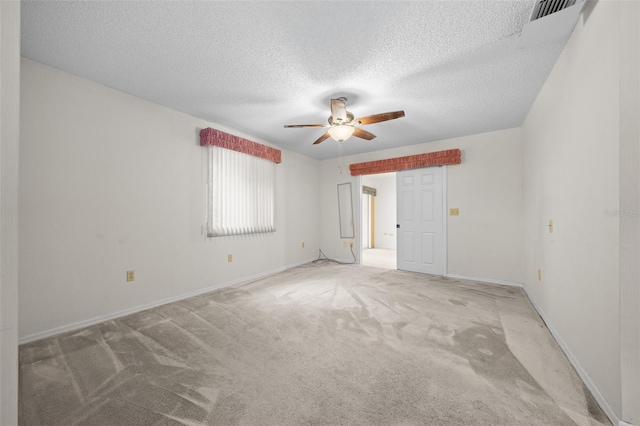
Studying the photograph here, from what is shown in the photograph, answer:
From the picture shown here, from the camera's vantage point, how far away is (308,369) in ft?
5.67

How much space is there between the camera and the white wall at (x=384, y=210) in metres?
8.02

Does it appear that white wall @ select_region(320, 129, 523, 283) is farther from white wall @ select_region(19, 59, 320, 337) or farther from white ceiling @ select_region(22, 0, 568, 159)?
white wall @ select_region(19, 59, 320, 337)

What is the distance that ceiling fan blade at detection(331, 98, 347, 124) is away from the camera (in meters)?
2.56

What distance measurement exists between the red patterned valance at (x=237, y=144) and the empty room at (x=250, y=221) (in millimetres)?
44

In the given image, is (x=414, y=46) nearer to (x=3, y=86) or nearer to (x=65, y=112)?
(x=3, y=86)

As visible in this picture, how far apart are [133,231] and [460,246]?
4.71 meters

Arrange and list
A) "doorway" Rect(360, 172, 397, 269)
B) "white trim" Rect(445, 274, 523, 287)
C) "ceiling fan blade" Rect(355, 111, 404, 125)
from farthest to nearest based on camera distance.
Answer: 1. "doorway" Rect(360, 172, 397, 269)
2. "white trim" Rect(445, 274, 523, 287)
3. "ceiling fan blade" Rect(355, 111, 404, 125)

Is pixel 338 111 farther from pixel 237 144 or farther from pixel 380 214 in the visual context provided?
pixel 380 214

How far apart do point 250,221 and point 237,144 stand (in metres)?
1.23

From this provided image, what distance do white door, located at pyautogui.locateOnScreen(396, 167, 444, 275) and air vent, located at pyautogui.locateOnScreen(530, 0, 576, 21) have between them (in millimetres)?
2882

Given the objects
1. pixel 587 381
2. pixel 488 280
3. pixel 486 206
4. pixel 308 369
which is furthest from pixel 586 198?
pixel 488 280

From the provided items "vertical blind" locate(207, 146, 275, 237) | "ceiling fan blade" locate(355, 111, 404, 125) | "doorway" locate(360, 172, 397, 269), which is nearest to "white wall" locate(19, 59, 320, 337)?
"vertical blind" locate(207, 146, 275, 237)

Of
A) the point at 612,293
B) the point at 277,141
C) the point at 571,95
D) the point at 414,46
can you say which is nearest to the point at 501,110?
the point at 571,95

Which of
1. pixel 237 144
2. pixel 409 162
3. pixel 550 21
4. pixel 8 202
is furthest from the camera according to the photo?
pixel 409 162
